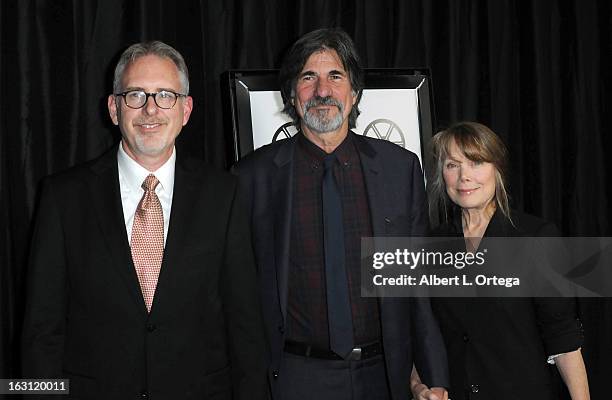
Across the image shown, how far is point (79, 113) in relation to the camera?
2791 mm

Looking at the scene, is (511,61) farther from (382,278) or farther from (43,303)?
(43,303)

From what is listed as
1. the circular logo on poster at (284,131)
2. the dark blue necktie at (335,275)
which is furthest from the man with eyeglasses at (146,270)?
the circular logo on poster at (284,131)

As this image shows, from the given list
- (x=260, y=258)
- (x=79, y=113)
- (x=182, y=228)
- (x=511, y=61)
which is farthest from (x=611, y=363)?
(x=79, y=113)

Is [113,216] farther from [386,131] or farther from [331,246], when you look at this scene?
[386,131]

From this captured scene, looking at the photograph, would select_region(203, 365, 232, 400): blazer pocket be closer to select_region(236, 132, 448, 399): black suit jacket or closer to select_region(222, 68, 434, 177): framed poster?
select_region(236, 132, 448, 399): black suit jacket

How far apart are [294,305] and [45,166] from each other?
132cm

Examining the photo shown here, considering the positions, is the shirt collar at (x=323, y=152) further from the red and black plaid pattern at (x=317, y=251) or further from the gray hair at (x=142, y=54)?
the gray hair at (x=142, y=54)

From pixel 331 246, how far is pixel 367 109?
813 mm

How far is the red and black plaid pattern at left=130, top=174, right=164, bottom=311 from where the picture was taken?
71.5 inches

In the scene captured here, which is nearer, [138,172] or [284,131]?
[138,172]

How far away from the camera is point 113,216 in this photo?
71.7 inches

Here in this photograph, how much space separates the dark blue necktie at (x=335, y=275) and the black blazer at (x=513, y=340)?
36 cm

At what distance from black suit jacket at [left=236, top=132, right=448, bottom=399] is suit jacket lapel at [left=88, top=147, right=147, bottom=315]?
1.48ft

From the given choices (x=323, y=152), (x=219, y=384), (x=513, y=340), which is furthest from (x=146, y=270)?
(x=513, y=340)
